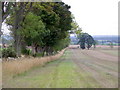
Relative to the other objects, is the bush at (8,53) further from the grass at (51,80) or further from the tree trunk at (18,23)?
the grass at (51,80)

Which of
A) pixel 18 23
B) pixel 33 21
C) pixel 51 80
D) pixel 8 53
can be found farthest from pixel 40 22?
pixel 51 80

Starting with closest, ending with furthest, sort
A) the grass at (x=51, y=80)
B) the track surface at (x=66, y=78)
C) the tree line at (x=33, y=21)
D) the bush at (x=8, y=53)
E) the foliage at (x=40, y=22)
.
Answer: the grass at (x=51, y=80), the track surface at (x=66, y=78), the tree line at (x=33, y=21), the foliage at (x=40, y=22), the bush at (x=8, y=53)

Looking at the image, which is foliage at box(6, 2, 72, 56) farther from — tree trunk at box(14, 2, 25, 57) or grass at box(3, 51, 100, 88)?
grass at box(3, 51, 100, 88)

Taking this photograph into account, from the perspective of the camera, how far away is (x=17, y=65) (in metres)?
19.2

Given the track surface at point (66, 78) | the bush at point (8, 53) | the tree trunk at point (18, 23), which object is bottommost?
the track surface at point (66, 78)

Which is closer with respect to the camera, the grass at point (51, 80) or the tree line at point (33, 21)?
the grass at point (51, 80)

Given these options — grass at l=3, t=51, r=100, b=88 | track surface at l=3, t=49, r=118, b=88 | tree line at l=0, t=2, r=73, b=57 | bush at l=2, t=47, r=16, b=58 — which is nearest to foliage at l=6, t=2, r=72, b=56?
tree line at l=0, t=2, r=73, b=57

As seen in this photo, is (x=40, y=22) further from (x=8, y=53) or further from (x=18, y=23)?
(x=8, y=53)

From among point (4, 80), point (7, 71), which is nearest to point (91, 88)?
point (4, 80)

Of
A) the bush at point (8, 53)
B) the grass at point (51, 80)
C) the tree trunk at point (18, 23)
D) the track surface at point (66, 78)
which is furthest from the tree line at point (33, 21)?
the grass at point (51, 80)

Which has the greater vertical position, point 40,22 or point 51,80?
point 40,22

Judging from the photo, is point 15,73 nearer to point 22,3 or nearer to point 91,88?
point 91,88

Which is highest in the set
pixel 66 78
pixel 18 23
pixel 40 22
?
pixel 40 22

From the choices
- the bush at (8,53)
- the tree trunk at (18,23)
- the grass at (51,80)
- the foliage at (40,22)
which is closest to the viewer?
the grass at (51,80)
